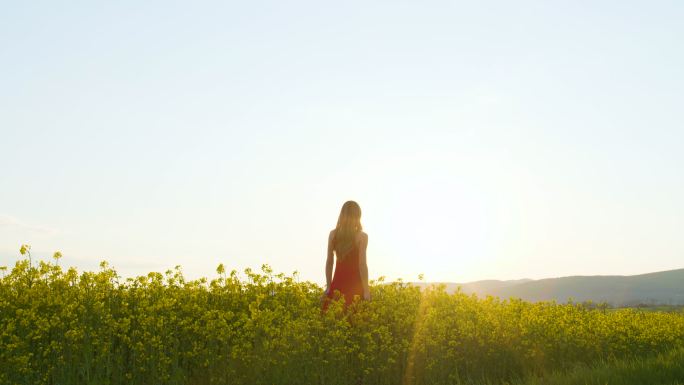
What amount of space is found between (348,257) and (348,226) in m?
0.69

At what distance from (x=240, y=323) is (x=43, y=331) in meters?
2.75

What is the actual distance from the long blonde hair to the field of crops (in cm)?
100

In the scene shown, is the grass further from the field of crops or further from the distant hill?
the distant hill

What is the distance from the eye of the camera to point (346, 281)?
1106 cm

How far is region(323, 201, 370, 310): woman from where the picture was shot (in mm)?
10438

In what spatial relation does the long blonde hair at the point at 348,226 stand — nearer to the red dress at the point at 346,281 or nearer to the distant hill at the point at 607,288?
the red dress at the point at 346,281

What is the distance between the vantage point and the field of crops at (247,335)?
903cm

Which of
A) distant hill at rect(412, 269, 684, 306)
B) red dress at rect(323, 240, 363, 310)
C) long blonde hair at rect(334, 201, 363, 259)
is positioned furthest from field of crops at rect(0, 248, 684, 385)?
distant hill at rect(412, 269, 684, 306)

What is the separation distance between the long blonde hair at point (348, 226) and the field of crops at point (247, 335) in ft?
3.29

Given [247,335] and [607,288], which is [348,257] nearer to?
[247,335]

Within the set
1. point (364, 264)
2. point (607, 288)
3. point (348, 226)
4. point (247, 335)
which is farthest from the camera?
point (607, 288)

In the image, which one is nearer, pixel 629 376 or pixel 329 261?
pixel 629 376

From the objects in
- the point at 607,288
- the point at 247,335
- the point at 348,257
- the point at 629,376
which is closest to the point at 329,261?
the point at 348,257

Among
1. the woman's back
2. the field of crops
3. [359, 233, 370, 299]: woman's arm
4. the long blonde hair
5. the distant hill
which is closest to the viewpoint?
the field of crops
